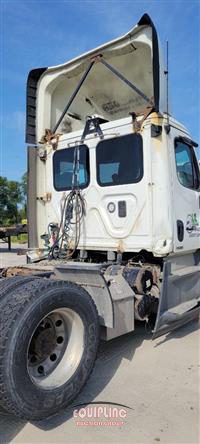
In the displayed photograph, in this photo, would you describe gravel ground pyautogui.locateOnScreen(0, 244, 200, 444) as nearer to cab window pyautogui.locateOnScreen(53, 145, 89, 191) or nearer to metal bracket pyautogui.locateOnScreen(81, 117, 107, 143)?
cab window pyautogui.locateOnScreen(53, 145, 89, 191)

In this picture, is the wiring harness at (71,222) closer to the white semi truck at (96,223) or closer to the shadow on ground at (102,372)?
the white semi truck at (96,223)

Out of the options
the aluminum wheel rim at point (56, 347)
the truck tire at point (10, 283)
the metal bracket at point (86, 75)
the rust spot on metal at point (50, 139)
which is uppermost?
the metal bracket at point (86, 75)

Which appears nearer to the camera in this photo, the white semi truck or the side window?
the white semi truck

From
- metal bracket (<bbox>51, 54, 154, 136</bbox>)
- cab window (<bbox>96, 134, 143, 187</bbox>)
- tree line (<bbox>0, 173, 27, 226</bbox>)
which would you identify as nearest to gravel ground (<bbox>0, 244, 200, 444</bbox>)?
cab window (<bbox>96, 134, 143, 187</bbox>)

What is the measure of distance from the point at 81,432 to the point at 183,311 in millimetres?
2056

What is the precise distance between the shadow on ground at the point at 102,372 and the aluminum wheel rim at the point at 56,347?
0.33 m

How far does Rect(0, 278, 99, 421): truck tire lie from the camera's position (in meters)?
2.48

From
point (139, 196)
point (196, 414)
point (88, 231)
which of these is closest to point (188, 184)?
point (139, 196)

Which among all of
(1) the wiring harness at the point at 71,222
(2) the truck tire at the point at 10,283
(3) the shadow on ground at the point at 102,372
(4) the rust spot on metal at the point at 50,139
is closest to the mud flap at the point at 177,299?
(3) the shadow on ground at the point at 102,372

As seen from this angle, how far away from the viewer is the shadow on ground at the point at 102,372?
2807 millimetres

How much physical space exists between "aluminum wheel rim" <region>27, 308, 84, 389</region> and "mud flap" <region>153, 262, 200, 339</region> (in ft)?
3.72

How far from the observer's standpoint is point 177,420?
2.86 metres

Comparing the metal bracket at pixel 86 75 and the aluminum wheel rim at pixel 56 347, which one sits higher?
the metal bracket at pixel 86 75

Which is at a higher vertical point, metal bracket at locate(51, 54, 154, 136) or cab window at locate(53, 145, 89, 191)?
metal bracket at locate(51, 54, 154, 136)
